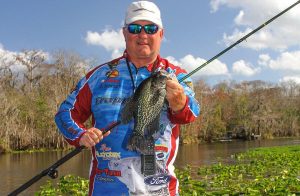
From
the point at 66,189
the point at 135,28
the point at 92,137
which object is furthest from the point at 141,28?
the point at 66,189

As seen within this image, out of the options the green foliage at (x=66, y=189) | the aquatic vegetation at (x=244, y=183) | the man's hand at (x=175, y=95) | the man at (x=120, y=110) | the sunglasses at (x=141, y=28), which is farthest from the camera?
the green foliage at (x=66, y=189)

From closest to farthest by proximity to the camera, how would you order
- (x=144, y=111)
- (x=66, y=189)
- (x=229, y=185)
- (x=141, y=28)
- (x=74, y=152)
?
(x=144, y=111)
(x=141, y=28)
(x=74, y=152)
(x=229, y=185)
(x=66, y=189)

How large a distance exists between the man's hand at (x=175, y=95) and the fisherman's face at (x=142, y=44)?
462 mm

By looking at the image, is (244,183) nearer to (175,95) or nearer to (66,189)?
(66,189)

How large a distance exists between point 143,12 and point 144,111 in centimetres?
90

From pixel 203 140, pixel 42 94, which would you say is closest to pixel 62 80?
pixel 42 94

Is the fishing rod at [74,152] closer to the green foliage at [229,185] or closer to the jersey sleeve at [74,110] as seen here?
the jersey sleeve at [74,110]

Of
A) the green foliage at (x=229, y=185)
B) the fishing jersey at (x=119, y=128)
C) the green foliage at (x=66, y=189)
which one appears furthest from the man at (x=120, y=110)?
the green foliage at (x=66, y=189)

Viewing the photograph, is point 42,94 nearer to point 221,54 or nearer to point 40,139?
point 40,139

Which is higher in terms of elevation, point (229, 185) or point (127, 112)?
point (127, 112)

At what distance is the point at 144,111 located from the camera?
11.0ft

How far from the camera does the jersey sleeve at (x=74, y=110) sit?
3541 millimetres

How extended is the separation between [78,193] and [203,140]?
5956 centimetres

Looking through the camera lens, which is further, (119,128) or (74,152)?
(74,152)
